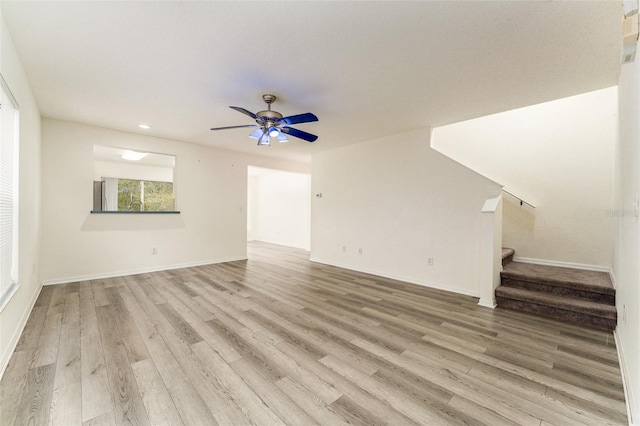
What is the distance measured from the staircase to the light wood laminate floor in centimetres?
21

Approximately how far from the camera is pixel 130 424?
4.65 ft

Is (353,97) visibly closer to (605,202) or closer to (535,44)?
(535,44)

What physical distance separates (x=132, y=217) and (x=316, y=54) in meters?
4.40

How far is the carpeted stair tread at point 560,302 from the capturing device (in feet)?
8.81

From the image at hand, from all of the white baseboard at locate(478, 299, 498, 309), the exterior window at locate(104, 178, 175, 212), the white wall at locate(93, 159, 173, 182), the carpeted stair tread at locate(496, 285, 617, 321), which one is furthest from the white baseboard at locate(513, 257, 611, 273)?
the white wall at locate(93, 159, 173, 182)

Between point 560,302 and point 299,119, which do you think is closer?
point 299,119

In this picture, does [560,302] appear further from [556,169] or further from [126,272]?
[126,272]

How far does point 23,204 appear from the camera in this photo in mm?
2594

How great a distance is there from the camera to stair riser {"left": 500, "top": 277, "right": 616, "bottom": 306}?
2.87 m

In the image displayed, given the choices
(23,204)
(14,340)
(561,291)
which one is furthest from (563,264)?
(23,204)

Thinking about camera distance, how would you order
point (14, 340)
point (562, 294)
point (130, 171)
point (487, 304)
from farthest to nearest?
1. point (130, 171)
2. point (487, 304)
3. point (562, 294)
4. point (14, 340)

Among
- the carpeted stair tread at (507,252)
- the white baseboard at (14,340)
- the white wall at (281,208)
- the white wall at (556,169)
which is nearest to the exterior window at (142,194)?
the white wall at (281,208)

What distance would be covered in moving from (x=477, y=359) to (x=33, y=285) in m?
4.93

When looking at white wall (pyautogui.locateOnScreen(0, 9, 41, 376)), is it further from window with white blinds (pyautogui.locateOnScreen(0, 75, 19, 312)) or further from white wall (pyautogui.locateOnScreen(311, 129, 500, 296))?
white wall (pyautogui.locateOnScreen(311, 129, 500, 296))
